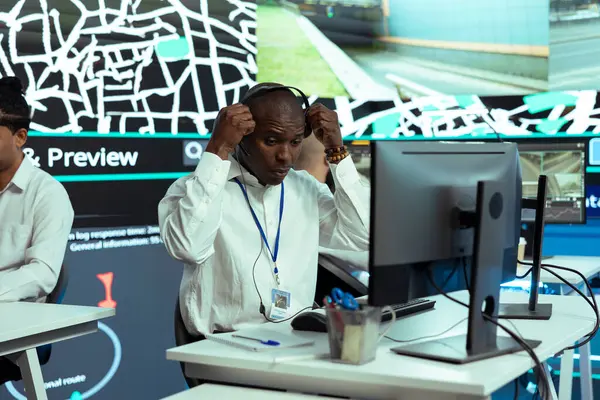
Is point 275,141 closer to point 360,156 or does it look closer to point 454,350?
point 454,350

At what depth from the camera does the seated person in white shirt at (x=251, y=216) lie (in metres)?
2.34

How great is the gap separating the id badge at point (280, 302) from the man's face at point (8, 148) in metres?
1.35

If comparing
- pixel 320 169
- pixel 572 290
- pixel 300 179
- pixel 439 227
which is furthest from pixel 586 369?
pixel 439 227

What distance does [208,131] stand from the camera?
4.45m

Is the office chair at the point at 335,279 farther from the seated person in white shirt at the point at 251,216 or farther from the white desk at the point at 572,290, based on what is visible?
the white desk at the point at 572,290

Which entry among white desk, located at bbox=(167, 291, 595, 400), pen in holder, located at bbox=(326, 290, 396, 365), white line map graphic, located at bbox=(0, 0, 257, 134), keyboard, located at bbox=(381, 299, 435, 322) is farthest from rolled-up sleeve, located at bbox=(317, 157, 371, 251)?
white line map graphic, located at bbox=(0, 0, 257, 134)

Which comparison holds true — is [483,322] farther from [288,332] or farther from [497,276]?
[288,332]

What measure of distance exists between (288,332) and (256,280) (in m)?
0.37

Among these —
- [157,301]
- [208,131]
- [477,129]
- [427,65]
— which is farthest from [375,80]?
[157,301]

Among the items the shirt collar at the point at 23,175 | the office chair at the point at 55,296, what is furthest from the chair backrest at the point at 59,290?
the shirt collar at the point at 23,175

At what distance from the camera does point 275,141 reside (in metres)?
2.45

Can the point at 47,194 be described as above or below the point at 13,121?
below

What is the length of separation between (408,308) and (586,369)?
1.42 m

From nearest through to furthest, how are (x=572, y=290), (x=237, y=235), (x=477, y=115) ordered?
(x=237, y=235) < (x=572, y=290) < (x=477, y=115)
